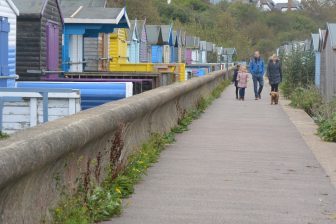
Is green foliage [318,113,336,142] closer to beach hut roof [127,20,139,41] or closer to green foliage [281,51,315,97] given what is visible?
green foliage [281,51,315,97]

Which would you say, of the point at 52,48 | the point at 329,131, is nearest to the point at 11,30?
the point at 52,48

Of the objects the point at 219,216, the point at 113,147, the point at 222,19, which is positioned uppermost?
the point at 222,19

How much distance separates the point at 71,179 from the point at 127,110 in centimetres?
241

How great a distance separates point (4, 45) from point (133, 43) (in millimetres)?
28264

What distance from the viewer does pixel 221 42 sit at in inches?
4006

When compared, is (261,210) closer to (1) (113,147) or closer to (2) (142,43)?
(1) (113,147)

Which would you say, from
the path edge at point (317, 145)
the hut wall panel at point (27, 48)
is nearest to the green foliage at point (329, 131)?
the path edge at point (317, 145)

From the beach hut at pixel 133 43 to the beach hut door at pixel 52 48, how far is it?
1963 cm

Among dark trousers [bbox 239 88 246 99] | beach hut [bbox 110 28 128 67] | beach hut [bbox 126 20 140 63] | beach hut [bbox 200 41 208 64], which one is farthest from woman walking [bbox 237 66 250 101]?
beach hut [bbox 200 41 208 64]

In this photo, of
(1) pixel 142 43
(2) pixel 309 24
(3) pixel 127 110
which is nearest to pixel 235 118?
(3) pixel 127 110

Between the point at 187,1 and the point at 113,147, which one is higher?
the point at 187,1

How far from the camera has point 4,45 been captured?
18.0 m

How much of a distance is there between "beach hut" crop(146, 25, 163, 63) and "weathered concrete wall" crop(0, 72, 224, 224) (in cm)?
4536

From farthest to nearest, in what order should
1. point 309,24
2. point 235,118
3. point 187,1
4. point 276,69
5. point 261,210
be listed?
1. point 187,1
2. point 309,24
3. point 276,69
4. point 235,118
5. point 261,210
